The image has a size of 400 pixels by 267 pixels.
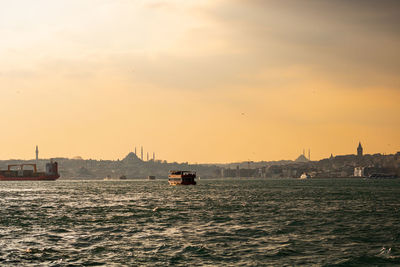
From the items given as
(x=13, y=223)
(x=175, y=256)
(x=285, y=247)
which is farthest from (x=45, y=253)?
(x=13, y=223)

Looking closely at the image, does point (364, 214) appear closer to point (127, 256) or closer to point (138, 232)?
point (138, 232)

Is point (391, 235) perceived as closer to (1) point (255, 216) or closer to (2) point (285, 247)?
(2) point (285, 247)

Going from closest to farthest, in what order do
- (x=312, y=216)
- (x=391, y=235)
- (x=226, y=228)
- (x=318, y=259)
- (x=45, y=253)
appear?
(x=318, y=259) → (x=45, y=253) → (x=391, y=235) → (x=226, y=228) → (x=312, y=216)

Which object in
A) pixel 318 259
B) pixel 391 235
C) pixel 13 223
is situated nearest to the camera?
pixel 318 259

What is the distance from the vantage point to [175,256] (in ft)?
111

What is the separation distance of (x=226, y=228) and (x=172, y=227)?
5581 millimetres

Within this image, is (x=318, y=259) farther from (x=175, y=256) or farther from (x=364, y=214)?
(x=364, y=214)

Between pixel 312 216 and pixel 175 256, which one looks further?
pixel 312 216

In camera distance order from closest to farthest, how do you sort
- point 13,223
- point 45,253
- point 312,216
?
point 45,253 → point 13,223 → point 312,216

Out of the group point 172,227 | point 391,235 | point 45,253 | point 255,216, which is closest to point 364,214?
point 255,216

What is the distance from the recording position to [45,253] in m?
35.0

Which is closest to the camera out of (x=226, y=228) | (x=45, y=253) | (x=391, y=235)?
(x=45, y=253)

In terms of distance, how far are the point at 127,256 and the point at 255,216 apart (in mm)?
31993

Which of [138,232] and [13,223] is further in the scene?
[13,223]
